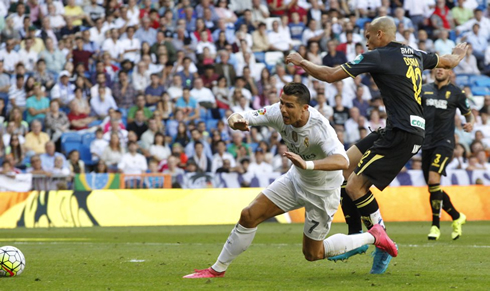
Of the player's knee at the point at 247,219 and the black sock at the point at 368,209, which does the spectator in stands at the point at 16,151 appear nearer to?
the black sock at the point at 368,209

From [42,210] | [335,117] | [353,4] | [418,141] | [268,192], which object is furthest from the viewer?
[353,4]

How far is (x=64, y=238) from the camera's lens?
14.5 metres

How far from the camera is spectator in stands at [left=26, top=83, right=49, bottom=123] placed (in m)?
20.8

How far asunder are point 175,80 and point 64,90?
3.00 m

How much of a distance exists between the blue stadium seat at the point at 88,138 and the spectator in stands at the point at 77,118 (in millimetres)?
518

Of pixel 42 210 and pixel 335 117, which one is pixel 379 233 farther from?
pixel 335 117

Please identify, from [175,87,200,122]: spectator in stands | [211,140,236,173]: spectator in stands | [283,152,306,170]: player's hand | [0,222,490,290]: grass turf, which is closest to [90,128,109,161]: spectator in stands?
[175,87,200,122]: spectator in stands

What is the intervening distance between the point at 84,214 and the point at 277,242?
19.4 ft

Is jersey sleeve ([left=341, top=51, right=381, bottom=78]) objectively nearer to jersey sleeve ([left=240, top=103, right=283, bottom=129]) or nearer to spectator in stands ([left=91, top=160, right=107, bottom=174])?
jersey sleeve ([left=240, top=103, right=283, bottom=129])

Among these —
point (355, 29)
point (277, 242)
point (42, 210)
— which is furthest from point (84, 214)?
point (355, 29)

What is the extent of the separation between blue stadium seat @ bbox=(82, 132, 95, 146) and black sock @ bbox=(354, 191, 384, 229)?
12.6 meters

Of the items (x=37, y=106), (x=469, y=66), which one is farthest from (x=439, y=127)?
(x=469, y=66)

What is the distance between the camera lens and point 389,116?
9.20 meters

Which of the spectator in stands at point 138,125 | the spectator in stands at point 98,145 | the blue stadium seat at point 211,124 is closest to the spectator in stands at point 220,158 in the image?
the blue stadium seat at point 211,124
